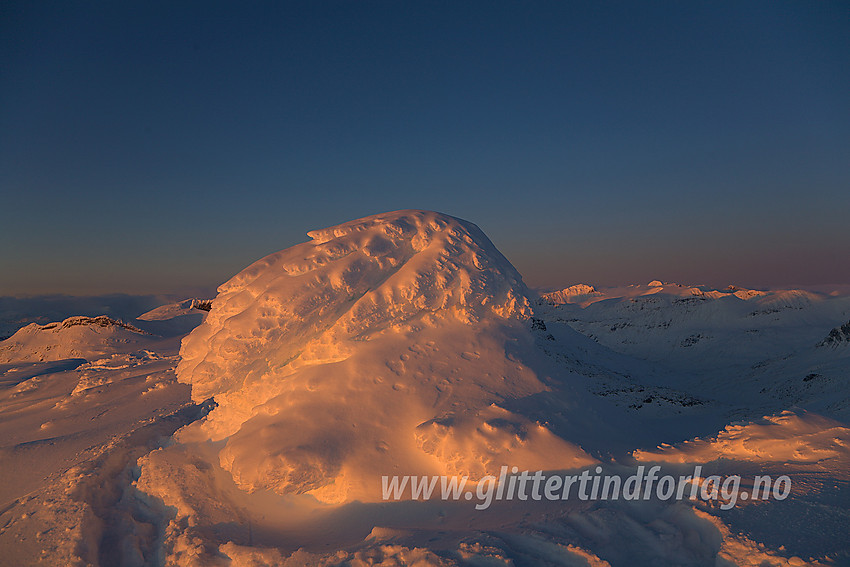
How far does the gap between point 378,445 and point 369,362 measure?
1725mm

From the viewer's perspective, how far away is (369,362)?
8141mm

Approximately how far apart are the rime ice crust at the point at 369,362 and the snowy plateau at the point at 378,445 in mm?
38

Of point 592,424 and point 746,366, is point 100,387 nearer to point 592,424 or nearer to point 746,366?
point 592,424

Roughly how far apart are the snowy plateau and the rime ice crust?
0.04m

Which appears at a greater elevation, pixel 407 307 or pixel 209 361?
pixel 407 307

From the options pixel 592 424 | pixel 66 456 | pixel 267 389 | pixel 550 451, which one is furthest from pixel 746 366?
pixel 66 456

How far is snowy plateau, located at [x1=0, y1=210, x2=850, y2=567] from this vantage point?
461 cm

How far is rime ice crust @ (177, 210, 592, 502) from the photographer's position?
257 inches

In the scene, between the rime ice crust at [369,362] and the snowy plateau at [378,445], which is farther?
the rime ice crust at [369,362]

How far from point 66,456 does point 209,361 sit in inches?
179

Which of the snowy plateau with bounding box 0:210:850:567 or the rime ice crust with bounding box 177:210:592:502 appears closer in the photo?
the snowy plateau with bounding box 0:210:850:567

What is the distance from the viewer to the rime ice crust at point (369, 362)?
6535 millimetres

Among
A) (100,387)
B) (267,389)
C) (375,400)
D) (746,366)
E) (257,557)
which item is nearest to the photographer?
(257,557)

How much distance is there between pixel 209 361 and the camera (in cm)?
841
